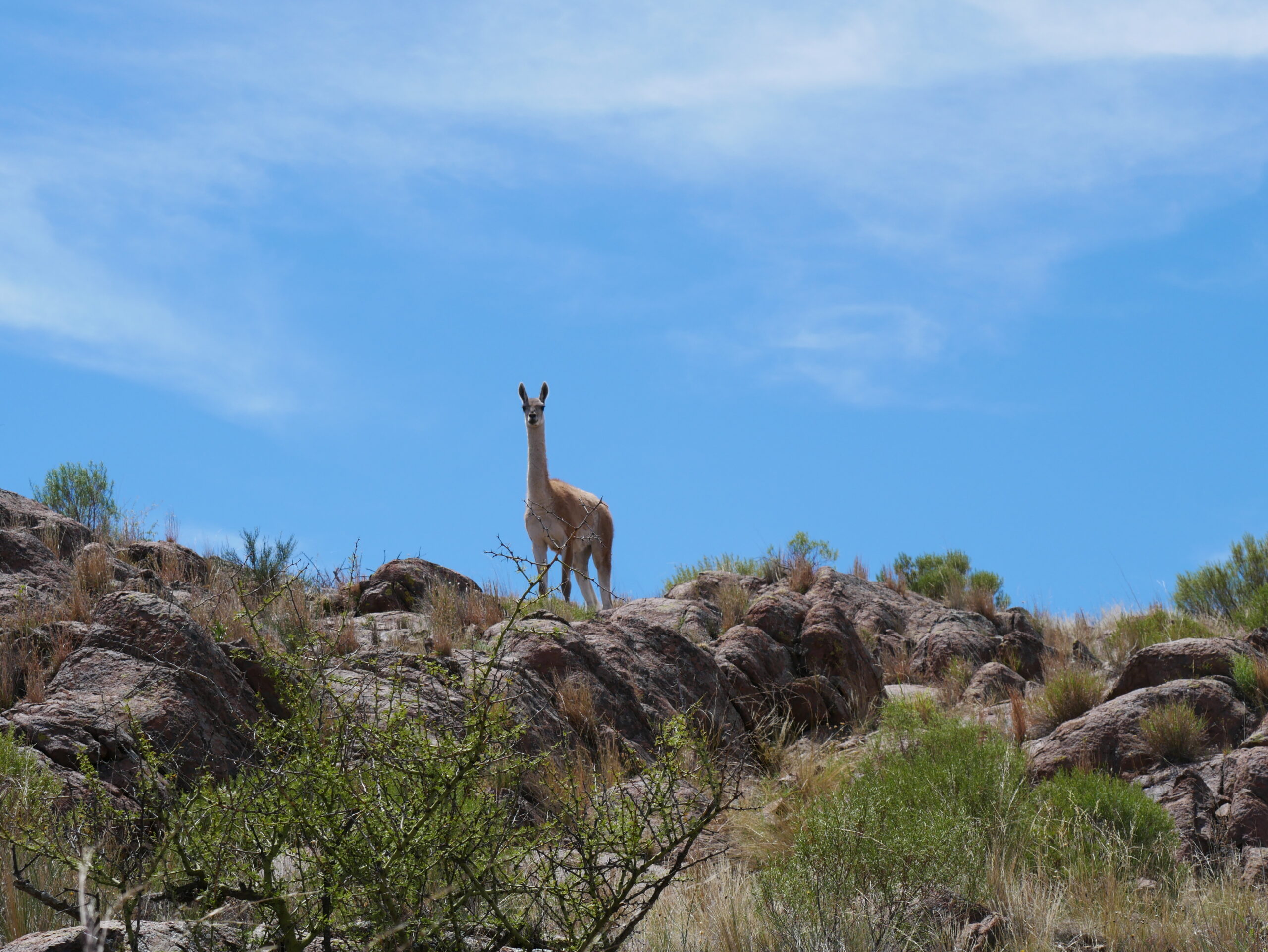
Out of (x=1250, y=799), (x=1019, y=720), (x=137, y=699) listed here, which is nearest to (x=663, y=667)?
(x=1019, y=720)

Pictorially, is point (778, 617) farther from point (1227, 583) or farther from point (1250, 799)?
point (1227, 583)

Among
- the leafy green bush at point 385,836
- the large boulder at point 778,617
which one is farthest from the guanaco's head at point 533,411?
the leafy green bush at point 385,836

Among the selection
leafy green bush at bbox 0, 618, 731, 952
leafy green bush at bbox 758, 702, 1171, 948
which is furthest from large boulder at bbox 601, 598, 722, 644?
leafy green bush at bbox 0, 618, 731, 952

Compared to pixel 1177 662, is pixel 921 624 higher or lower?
higher

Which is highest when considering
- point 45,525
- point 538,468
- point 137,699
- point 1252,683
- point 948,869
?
point 538,468

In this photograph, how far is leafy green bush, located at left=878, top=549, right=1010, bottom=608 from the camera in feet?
64.0

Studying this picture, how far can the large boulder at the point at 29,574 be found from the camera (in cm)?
1105

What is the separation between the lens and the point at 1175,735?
33.6ft

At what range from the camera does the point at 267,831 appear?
15.6ft

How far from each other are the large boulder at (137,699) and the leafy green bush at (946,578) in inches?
497

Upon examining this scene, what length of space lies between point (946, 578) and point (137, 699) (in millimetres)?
15219

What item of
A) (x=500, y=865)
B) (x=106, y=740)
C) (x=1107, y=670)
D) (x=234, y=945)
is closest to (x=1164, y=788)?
(x=1107, y=670)

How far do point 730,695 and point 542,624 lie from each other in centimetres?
229

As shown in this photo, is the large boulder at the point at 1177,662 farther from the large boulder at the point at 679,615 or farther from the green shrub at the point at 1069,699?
the large boulder at the point at 679,615
